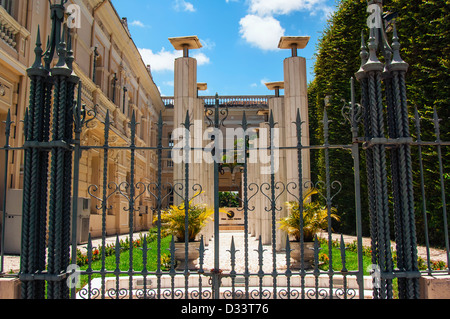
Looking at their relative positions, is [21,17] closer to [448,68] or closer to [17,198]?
[17,198]

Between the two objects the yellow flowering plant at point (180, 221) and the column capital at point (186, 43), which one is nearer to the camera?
the yellow flowering plant at point (180, 221)

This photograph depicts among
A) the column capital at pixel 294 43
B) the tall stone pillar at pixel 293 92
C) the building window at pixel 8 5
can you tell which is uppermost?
the building window at pixel 8 5

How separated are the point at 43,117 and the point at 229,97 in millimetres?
24985

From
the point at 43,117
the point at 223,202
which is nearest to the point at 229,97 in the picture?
the point at 223,202

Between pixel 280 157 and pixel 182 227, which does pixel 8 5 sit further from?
pixel 280 157

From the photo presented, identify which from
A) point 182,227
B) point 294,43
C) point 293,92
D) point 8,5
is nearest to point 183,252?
point 182,227

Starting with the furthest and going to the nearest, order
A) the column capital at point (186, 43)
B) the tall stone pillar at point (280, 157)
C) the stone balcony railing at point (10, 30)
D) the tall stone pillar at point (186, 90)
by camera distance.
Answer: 1. the tall stone pillar at point (186, 90)
2. the tall stone pillar at point (280, 157)
3. the column capital at point (186, 43)
4. the stone balcony railing at point (10, 30)

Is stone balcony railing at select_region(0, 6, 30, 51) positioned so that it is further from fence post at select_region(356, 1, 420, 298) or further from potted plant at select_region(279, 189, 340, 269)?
fence post at select_region(356, 1, 420, 298)

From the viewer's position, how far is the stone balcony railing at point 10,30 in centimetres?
799

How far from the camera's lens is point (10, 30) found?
27.6 feet

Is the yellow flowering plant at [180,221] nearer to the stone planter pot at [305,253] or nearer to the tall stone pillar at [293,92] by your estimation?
the stone planter pot at [305,253]

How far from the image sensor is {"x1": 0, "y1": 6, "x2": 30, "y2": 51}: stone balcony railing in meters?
7.99

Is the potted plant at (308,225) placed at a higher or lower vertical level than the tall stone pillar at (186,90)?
lower

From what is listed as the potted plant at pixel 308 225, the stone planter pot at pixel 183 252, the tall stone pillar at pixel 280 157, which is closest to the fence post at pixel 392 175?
the potted plant at pixel 308 225
